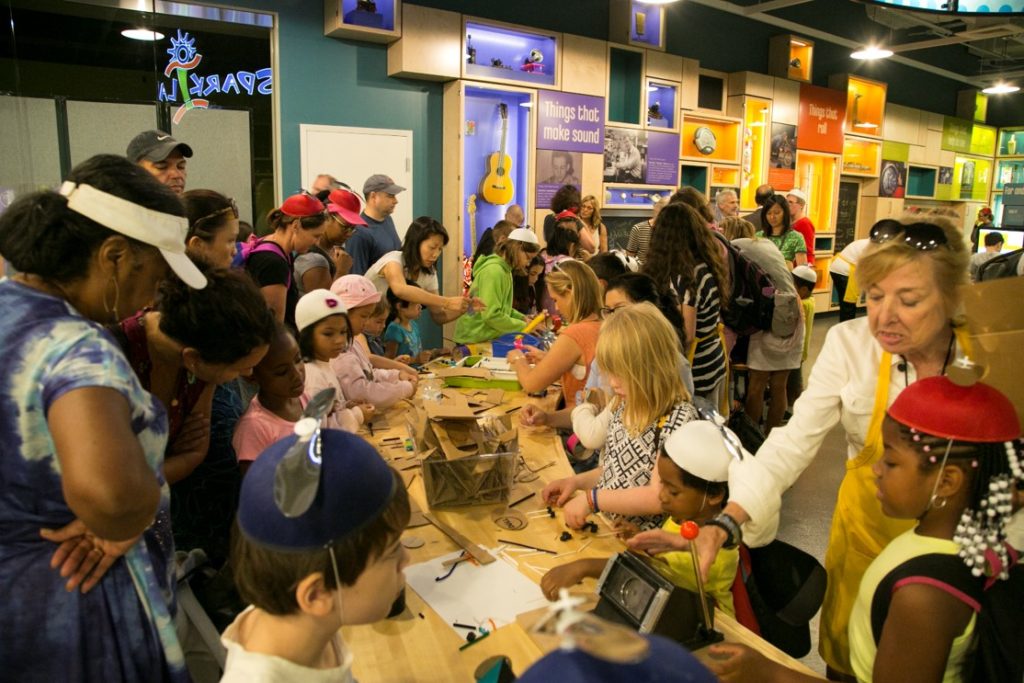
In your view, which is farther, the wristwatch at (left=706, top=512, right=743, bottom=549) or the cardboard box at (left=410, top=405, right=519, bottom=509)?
the cardboard box at (left=410, top=405, right=519, bottom=509)

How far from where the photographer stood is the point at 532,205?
685 centimetres

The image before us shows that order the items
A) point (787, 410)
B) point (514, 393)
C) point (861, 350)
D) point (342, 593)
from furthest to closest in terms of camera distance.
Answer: point (787, 410) → point (514, 393) → point (861, 350) → point (342, 593)

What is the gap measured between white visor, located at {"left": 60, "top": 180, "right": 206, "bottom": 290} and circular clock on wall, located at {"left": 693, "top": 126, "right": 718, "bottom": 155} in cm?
791

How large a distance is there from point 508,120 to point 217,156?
9.15 feet

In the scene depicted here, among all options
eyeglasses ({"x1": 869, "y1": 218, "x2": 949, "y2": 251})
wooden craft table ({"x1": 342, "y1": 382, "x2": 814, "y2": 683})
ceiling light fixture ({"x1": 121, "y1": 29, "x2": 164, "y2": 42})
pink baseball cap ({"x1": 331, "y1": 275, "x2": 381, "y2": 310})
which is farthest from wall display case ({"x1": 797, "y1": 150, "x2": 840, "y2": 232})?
wooden craft table ({"x1": 342, "y1": 382, "x2": 814, "y2": 683})

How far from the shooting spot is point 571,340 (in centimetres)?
295

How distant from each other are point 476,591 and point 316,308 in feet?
3.82

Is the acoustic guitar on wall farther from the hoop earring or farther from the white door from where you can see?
the hoop earring

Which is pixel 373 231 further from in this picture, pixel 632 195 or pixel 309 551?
pixel 632 195

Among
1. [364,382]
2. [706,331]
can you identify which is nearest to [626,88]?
[706,331]

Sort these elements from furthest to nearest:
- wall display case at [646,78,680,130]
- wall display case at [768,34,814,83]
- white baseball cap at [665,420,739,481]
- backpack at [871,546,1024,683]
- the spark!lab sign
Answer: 1. wall display case at [768,34,814,83]
2. wall display case at [646,78,680,130]
3. the spark!lab sign
4. white baseball cap at [665,420,739,481]
5. backpack at [871,546,1024,683]

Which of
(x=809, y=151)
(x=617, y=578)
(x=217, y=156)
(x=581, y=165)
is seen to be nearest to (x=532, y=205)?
(x=581, y=165)

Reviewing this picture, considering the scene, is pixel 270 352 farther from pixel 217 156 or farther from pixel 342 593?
pixel 217 156

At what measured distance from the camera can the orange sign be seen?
957cm
